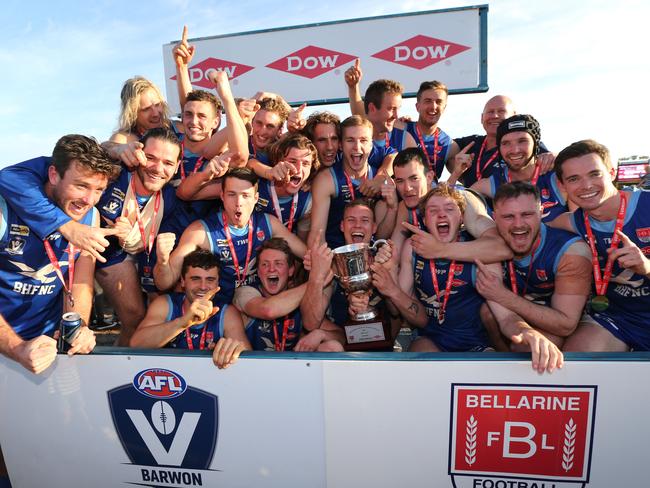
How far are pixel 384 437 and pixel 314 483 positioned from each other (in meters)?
0.47

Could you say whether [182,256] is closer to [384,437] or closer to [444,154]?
[384,437]

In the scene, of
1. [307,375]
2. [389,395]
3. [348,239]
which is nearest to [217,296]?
[348,239]

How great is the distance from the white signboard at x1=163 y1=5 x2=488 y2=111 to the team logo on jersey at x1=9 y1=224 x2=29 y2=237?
240 inches

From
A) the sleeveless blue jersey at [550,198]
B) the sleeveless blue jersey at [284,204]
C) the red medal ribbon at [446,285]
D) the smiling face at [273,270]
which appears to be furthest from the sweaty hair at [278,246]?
the sleeveless blue jersey at [550,198]

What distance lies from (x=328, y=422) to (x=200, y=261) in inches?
56.3

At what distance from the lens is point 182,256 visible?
3.27 meters

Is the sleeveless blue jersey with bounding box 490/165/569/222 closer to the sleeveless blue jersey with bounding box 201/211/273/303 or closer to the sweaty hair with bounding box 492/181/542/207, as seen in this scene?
the sweaty hair with bounding box 492/181/542/207

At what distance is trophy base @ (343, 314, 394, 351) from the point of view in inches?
113

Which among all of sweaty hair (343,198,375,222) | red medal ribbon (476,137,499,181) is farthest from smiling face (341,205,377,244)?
red medal ribbon (476,137,499,181)

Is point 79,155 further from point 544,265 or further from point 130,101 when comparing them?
point 544,265

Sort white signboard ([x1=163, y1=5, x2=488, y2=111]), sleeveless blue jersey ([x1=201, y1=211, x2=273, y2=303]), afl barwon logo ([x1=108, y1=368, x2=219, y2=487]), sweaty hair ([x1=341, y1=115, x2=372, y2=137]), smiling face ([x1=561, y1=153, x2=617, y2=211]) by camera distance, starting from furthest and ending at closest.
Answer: white signboard ([x1=163, y1=5, x2=488, y2=111])
sweaty hair ([x1=341, y1=115, x2=372, y2=137])
sleeveless blue jersey ([x1=201, y1=211, x2=273, y2=303])
smiling face ([x1=561, y1=153, x2=617, y2=211])
afl barwon logo ([x1=108, y1=368, x2=219, y2=487])

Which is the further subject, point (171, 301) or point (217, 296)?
point (217, 296)

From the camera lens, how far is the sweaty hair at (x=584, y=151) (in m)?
2.92

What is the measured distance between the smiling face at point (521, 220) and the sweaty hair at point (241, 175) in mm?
1853
